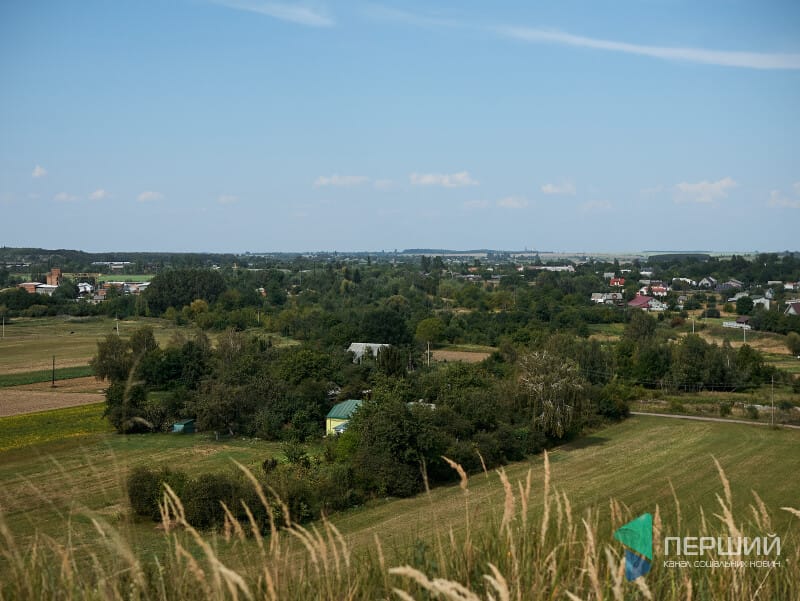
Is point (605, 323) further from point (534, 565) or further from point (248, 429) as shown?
point (534, 565)

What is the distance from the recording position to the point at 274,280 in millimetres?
104812

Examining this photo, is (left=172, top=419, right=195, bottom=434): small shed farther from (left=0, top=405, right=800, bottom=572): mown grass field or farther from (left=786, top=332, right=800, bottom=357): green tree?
(left=786, top=332, right=800, bottom=357): green tree

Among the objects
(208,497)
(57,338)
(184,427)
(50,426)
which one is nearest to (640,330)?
(184,427)

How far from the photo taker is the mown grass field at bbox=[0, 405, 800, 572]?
57.8ft

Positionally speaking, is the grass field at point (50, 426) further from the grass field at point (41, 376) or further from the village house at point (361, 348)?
the village house at point (361, 348)

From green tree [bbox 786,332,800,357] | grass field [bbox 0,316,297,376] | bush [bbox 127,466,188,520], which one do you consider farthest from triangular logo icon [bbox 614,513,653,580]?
green tree [bbox 786,332,800,357]

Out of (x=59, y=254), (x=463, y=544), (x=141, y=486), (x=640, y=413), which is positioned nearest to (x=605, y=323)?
(x=640, y=413)

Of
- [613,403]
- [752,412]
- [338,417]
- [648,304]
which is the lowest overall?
[752,412]

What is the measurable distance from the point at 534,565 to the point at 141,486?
16.2m

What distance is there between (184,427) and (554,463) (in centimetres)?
1500

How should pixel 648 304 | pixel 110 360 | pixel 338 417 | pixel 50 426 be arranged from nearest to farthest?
pixel 338 417
pixel 50 426
pixel 110 360
pixel 648 304

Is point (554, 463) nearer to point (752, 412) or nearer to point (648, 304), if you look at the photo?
point (752, 412)

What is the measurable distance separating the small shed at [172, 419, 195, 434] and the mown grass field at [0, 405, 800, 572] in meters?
0.56

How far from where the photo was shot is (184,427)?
96.0ft
